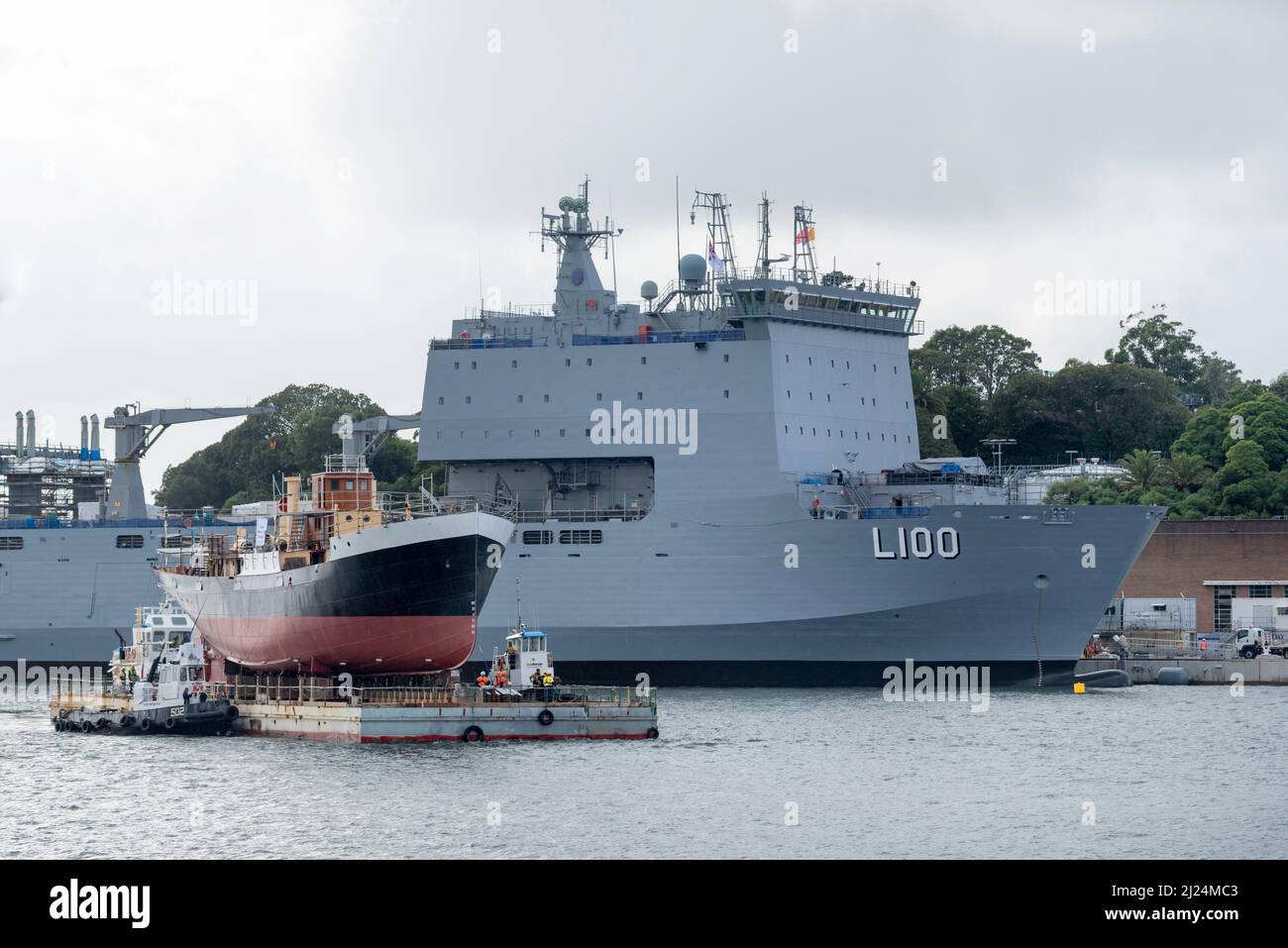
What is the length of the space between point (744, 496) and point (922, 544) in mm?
5046

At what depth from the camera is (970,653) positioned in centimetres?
4744

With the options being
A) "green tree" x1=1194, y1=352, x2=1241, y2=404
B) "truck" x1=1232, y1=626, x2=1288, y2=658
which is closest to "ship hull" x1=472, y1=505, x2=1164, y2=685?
"truck" x1=1232, y1=626, x2=1288, y2=658

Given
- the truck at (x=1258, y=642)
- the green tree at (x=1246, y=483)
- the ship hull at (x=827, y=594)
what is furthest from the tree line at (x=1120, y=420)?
the ship hull at (x=827, y=594)

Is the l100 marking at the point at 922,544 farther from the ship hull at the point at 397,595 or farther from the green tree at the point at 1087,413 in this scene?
the green tree at the point at 1087,413

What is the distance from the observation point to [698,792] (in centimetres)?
2897

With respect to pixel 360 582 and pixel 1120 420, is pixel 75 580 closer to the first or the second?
pixel 360 582

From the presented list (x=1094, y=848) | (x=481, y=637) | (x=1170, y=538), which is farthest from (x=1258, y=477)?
(x=1094, y=848)

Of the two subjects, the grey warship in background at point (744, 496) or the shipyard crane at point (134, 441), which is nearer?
the grey warship in background at point (744, 496)

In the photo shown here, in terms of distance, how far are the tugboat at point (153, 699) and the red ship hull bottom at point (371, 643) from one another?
2.03 m

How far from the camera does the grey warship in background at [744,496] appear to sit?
46.8m

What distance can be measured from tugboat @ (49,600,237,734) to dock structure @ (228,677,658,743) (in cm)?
230
